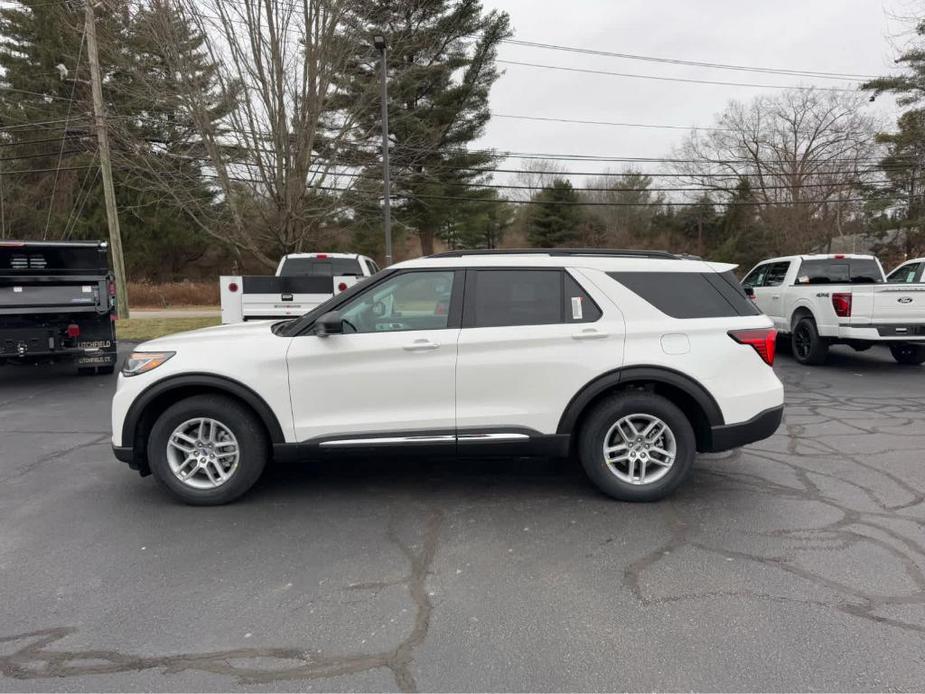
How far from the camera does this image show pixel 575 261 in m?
4.39

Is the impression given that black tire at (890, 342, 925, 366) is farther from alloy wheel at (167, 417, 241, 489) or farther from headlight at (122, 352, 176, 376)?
headlight at (122, 352, 176, 376)

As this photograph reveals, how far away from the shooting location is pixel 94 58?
15.9 m

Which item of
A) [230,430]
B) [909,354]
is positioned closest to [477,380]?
[230,430]

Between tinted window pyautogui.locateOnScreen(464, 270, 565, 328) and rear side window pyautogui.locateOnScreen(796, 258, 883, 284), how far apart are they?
8523 millimetres

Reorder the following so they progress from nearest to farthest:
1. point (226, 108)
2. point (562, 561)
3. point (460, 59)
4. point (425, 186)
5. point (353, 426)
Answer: point (562, 561)
point (353, 426)
point (226, 108)
point (460, 59)
point (425, 186)

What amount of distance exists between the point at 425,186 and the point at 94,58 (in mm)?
16086

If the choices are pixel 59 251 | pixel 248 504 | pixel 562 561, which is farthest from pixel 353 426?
pixel 59 251

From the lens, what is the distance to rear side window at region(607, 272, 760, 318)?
429 centimetres

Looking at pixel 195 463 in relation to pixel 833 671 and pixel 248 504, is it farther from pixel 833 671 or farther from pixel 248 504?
pixel 833 671

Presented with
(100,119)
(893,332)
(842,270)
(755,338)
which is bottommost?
(893,332)

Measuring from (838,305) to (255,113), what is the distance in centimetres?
1265

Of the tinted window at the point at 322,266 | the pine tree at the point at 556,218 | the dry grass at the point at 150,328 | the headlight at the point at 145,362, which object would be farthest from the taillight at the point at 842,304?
the pine tree at the point at 556,218

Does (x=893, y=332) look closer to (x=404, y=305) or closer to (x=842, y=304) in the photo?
(x=842, y=304)

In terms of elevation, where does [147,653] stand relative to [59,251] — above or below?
below
